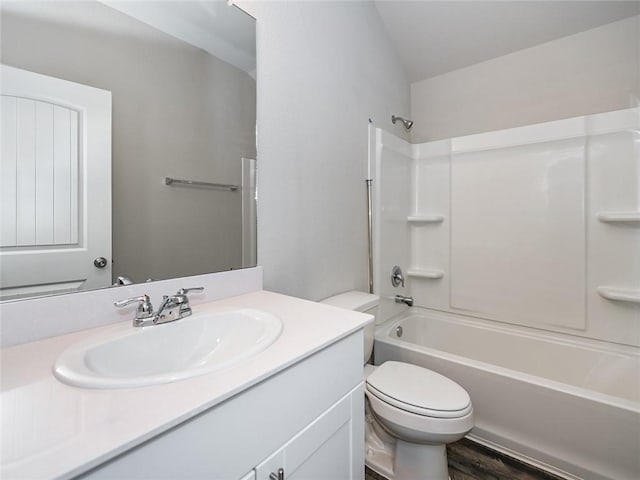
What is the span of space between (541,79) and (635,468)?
223 centimetres

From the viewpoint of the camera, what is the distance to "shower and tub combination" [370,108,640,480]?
1357mm

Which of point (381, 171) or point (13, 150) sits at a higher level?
point (381, 171)

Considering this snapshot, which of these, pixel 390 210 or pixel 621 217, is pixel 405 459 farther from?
pixel 621 217

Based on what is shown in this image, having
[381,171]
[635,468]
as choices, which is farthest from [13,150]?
[635,468]

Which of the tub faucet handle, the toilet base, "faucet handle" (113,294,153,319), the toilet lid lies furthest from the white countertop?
the tub faucet handle

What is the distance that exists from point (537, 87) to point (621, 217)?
1046mm

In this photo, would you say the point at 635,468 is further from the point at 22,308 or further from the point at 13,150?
the point at 13,150

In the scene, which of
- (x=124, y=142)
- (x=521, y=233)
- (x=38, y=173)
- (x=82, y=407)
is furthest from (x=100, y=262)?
(x=521, y=233)

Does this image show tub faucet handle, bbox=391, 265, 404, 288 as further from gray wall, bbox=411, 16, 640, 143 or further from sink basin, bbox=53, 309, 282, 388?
sink basin, bbox=53, 309, 282, 388

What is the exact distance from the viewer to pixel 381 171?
201cm

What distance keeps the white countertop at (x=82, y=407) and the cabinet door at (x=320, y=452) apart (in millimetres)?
206

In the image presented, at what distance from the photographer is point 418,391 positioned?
1267 millimetres

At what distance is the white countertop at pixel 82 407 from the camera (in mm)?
375

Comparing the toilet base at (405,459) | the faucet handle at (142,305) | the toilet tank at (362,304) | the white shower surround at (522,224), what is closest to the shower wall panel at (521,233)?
the white shower surround at (522,224)
